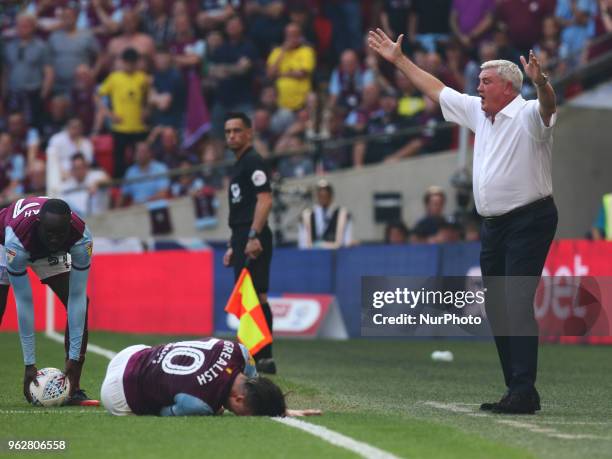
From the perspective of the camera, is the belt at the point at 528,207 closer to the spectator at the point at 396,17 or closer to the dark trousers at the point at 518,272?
the dark trousers at the point at 518,272

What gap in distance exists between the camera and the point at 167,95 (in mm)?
24484

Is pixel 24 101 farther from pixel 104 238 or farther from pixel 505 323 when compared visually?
pixel 505 323

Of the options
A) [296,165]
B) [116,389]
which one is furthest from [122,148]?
[116,389]

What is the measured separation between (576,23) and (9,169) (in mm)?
10108

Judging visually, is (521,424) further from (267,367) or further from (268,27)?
(268,27)

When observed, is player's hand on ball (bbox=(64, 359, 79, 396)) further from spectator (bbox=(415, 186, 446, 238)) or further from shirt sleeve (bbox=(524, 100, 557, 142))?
spectator (bbox=(415, 186, 446, 238))

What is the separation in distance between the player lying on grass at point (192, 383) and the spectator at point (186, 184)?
14214mm

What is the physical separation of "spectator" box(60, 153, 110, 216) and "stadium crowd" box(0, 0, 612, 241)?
3 cm

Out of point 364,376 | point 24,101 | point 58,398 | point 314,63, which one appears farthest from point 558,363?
point 24,101

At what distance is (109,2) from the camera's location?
87.0 feet

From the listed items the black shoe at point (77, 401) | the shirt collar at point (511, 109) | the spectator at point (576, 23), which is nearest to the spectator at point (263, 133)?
the spectator at point (576, 23)

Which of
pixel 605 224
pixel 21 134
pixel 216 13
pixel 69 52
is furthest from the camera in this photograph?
pixel 69 52

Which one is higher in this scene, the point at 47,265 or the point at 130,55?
the point at 130,55

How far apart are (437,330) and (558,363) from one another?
349 cm
